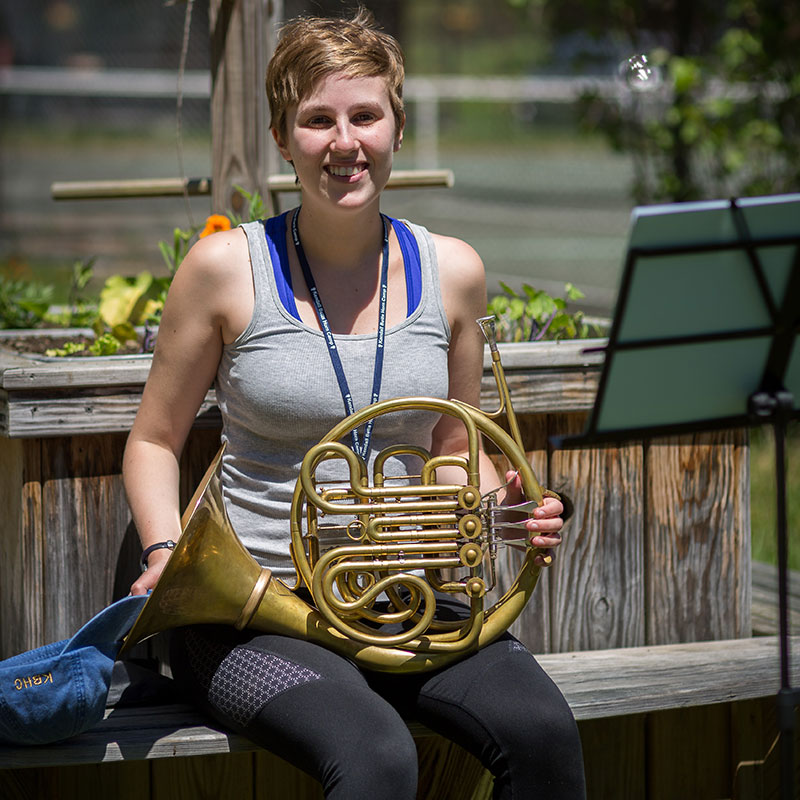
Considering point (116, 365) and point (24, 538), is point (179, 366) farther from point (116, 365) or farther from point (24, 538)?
point (24, 538)

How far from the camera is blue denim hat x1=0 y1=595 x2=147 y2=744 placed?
1921mm

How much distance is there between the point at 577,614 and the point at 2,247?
894 cm

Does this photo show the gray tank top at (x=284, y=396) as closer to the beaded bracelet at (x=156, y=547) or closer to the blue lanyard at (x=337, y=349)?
the blue lanyard at (x=337, y=349)

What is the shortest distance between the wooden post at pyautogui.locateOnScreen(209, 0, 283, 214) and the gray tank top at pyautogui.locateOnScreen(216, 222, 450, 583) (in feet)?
2.79

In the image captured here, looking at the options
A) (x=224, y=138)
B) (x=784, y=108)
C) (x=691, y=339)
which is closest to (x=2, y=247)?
(x=784, y=108)

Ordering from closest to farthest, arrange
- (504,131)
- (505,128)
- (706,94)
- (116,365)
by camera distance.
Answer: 1. (116,365)
2. (706,94)
3. (504,131)
4. (505,128)

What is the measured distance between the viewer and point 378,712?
6.23 feet

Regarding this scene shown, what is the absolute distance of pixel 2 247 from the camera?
10.6 m

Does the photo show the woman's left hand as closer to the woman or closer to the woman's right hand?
the woman

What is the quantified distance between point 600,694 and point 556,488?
463 mm

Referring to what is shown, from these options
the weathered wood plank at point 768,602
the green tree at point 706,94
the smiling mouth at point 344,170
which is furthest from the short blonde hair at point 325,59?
the green tree at point 706,94

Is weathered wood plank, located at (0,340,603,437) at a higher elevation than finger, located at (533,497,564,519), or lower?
higher

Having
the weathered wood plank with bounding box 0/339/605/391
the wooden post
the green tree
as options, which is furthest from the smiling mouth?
the green tree

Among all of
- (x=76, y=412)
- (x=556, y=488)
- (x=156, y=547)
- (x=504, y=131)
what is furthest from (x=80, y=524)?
(x=504, y=131)
